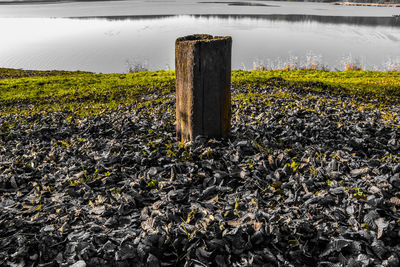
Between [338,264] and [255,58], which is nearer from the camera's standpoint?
[338,264]

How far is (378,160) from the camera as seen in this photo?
4379 mm

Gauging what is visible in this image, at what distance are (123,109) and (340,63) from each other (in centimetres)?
3309

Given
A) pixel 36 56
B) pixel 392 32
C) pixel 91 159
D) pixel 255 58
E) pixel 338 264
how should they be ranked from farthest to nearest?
pixel 392 32 → pixel 36 56 → pixel 255 58 → pixel 91 159 → pixel 338 264

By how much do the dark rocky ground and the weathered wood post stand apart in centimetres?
33

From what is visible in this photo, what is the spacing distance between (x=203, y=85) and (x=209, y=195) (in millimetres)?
1888

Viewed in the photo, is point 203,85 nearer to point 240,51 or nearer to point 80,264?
point 80,264

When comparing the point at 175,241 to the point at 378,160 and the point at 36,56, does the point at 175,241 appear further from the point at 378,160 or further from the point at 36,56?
the point at 36,56

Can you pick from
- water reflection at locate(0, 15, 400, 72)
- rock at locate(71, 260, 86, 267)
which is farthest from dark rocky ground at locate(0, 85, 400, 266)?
water reflection at locate(0, 15, 400, 72)

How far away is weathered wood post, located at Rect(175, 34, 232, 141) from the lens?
14.4 feet

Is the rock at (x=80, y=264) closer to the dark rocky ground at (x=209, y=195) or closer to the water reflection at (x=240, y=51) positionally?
the dark rocky ground at (x=209, y=195)

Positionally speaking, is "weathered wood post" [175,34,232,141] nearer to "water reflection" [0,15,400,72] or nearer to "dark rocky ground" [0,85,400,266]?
"dark rocky ground" [0,85,400,266]

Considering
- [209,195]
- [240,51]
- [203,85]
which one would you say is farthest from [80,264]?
[240,51]

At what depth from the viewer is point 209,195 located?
383cm

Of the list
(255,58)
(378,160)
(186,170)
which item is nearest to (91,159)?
(186,170)
